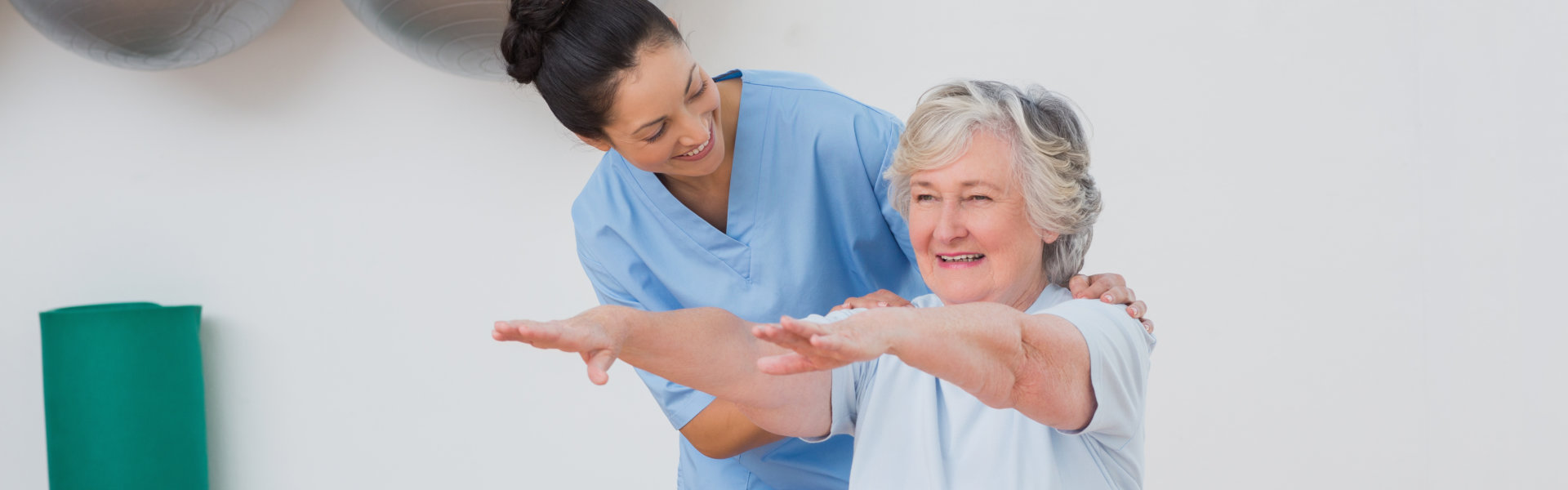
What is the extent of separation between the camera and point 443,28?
6.88ft

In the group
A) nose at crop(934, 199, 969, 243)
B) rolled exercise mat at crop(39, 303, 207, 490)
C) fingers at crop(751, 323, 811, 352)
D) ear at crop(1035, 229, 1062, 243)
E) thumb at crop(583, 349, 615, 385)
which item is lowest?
rolled exercise mat at crop(39, 303, 207, 490)

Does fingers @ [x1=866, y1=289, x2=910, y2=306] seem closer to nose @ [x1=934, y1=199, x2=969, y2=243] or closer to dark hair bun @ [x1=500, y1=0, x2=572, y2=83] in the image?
nose @ [x1=934, y1=199, x2=969, y2=243]

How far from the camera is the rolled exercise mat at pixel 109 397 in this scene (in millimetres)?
2404

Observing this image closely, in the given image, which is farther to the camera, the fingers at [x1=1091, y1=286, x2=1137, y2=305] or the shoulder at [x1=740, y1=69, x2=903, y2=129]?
the shoulder at [x1=740, y1=69, x2=903, y2=129]

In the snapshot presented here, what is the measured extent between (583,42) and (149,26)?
140 cm

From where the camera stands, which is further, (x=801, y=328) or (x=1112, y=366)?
(x=1112, y=366)

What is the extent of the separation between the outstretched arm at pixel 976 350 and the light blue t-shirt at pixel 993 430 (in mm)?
45

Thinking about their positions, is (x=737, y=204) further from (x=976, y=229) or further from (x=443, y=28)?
(x=443, y=28)

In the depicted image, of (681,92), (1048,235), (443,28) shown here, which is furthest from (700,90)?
(443,28)

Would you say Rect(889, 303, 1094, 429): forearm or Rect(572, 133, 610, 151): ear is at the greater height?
Rect(572, 133, 610, 151): ear

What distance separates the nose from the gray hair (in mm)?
48

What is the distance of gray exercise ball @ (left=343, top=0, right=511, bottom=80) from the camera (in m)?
2.07

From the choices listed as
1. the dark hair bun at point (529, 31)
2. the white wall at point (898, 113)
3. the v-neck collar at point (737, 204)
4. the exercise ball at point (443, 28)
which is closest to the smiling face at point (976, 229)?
the v-neck collar at point (737, 204)

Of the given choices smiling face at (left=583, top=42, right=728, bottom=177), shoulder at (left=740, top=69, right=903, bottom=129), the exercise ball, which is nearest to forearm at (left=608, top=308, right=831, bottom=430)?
smiling face at (left=583, top=42, right=728, bottom=177)
